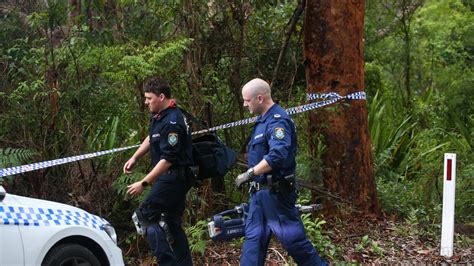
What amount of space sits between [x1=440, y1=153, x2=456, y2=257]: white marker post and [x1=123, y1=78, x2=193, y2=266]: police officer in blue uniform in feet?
9.60

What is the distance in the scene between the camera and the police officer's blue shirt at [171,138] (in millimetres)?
6711

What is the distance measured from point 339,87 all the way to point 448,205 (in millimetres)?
1988

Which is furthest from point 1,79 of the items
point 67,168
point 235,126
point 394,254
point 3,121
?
point 394,254

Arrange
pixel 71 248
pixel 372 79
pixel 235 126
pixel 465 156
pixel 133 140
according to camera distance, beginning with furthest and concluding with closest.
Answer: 1. pixel 372 79
2. pixel 465 156
3. pixel 235 126
4. pixel 133 140
5. pixel 71 248

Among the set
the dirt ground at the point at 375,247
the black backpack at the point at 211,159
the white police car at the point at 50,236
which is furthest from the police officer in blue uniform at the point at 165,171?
the dirt ground at the point at 375,247

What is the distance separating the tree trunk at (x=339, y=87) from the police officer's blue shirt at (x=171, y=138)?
9.11 feet

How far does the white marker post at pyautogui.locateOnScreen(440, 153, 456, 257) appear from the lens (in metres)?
8.14

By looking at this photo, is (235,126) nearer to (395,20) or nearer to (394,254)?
(394,254)

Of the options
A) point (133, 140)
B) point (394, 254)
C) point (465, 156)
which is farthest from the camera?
point (465, 156)

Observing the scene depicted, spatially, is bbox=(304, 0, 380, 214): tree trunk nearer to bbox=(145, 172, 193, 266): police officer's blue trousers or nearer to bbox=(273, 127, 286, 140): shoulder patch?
bbox=(145, 172, 193, 266): police officer's blue trousers

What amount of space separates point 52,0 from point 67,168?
2.01 meters

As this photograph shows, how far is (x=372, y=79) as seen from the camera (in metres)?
14.9

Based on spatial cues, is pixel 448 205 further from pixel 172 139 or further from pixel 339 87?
pixel 172 139

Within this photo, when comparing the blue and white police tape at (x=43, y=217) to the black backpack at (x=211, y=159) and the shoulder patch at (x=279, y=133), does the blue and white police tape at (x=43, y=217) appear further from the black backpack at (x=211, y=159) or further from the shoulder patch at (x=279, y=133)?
the shoulder patch at (x=279, y=133)
